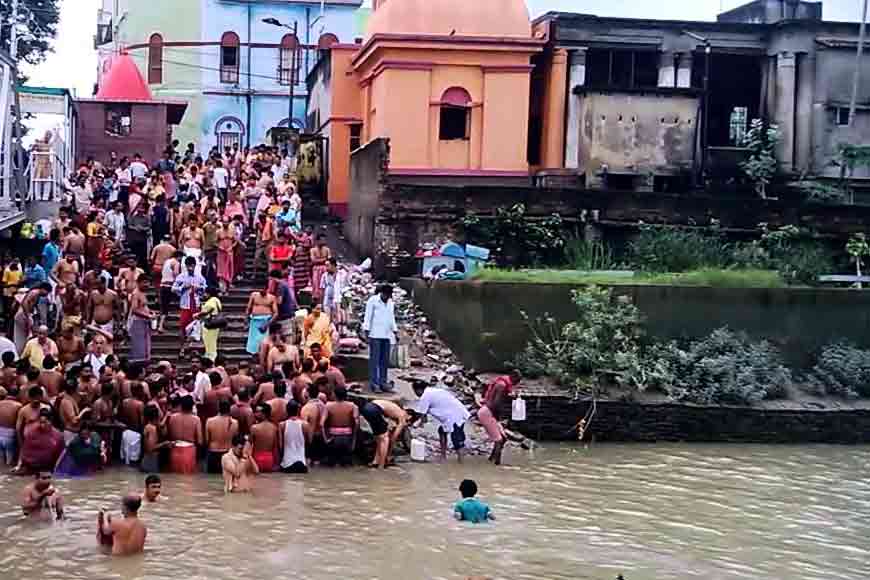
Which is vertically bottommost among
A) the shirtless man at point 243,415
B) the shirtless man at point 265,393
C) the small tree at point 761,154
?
the shirtless man at point 243,415

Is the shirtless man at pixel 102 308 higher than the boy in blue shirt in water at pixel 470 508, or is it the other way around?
the shirtless man at pixel 102 308

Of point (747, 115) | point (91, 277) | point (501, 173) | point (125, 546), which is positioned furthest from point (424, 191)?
point (125, 546)

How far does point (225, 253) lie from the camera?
2012cm

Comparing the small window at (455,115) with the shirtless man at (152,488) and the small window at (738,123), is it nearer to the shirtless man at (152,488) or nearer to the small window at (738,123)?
the small window at (738,123)

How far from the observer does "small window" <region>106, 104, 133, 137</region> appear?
34688mm

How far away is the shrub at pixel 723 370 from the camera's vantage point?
19141 mm

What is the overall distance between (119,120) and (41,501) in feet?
79.4

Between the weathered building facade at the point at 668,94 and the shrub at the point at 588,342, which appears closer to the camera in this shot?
the shrub at the point at 588,342

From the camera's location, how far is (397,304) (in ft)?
71.4

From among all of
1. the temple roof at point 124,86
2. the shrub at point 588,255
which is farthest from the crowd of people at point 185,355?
the temple roof at point 124,86

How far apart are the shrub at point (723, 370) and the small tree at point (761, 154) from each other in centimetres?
793

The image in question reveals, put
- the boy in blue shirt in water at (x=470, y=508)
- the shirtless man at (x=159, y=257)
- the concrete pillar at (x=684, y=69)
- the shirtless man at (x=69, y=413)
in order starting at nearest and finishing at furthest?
the boy in blue shirt in water at (x=470, y=508) < the shirtless man at (x=69, y=413) < the shirtless man at (x=159, y=257) < the concrete pillar at (x=684, y=69)

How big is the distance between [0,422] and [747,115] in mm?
21209

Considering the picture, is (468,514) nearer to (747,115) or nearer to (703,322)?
(703,322)
